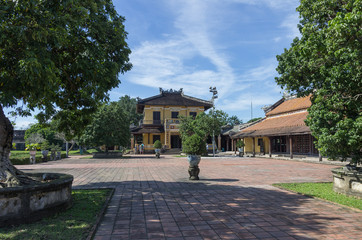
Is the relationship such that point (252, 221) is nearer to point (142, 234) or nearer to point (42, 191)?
point (142, 234)

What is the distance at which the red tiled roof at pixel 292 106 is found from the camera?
77.6 ft

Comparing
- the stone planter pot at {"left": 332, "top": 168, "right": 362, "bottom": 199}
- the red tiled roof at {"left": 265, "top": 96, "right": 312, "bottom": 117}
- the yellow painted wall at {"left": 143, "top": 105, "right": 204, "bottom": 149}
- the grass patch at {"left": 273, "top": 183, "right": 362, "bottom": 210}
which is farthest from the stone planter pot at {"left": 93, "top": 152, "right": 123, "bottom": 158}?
the stone planter pot at {"left": 332, "top": 168, "right": 362, "bottom": 199}

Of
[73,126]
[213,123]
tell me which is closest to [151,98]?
[213,123]

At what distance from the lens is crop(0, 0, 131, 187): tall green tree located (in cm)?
414

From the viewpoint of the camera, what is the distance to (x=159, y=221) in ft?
15.5

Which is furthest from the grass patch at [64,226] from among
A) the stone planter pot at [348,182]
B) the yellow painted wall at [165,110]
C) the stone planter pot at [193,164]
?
the yellow painted wall at [165,110]

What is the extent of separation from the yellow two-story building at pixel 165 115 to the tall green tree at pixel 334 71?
28.4 meters

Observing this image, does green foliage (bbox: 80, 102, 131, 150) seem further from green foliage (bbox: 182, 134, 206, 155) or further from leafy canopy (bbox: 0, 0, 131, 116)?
leafy canopy (bbox: 0, 0, 131, 116)

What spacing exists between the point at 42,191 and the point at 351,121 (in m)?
6.92

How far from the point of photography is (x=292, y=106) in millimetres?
25625

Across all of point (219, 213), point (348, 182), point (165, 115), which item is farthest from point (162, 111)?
point (219, 213)

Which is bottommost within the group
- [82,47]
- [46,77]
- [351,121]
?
[351,121]

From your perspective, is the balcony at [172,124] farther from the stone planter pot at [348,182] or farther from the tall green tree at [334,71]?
the stone planter pot at [348,182]

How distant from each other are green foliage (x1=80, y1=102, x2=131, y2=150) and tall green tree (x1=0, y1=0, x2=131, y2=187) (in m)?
18.3
